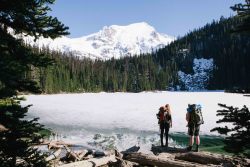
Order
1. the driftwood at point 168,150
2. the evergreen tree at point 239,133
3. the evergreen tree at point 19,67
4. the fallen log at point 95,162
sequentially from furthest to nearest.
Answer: the driftwood at point 168,150
the fallen log at point 95,162
the evergreen tree at point 19,67
the evergreen tree at point 239,133

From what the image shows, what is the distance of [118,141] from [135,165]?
1059 cm

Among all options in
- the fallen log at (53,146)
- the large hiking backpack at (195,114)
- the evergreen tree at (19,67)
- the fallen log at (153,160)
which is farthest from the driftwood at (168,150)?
the evergreen tree at (19,67)

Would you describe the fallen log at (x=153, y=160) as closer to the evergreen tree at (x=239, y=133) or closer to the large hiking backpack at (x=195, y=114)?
the large hiking backpack at (x=195, y=114)

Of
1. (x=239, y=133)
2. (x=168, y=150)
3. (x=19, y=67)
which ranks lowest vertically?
(x=168, y=150)

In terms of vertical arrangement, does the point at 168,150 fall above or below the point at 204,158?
below

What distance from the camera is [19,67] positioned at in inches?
233

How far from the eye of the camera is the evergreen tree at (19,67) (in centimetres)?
613

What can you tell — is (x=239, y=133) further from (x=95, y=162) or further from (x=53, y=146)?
(x=53, y=146)

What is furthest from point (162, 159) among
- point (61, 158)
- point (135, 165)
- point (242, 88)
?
point (242, 88)

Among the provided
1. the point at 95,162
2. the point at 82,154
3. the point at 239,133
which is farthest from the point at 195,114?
the point at 239,133

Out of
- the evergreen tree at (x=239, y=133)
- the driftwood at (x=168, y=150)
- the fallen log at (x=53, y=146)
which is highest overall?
the evergreen tree at (x=239, y=133)

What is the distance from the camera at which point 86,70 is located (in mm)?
177000

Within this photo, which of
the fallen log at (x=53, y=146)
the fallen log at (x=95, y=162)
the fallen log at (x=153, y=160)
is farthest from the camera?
the fallen log at (x=53, y=146)

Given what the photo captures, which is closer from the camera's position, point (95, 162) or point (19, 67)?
point (19, 67)
